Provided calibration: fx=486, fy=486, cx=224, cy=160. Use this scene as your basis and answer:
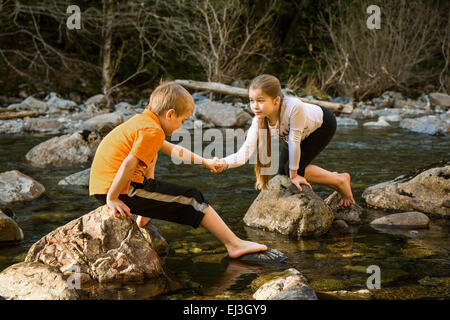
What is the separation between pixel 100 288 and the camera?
9.44 feet

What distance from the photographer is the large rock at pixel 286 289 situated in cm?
257

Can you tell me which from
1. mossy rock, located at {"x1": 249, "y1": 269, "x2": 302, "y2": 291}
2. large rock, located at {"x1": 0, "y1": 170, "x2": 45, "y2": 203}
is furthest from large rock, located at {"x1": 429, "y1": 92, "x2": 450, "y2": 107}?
mossy rock, located at {"x1": 249, "y1": 269, "x2": 302, "y2": 291}

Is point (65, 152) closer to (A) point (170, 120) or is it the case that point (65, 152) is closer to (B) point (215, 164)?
(B) point (215, 164)

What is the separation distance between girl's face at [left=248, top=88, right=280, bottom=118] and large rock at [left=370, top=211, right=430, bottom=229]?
1362mm

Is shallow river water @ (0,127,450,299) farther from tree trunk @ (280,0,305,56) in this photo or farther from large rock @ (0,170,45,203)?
tree trunk @ (280,0,305,56)

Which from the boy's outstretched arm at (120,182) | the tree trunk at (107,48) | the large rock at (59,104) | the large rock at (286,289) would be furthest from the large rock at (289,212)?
the tree trunk at (107,48)

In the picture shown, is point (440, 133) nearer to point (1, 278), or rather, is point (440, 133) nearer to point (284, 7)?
point (1, 278)

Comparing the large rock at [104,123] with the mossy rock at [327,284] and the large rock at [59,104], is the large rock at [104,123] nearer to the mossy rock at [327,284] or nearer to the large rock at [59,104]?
the large rock at [59,104]

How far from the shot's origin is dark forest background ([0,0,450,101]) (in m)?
13.9

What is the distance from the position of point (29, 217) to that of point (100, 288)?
180cm

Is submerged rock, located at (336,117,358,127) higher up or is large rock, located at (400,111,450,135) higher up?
large rock, located at (400,111,450,135)

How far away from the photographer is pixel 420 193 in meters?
4.59

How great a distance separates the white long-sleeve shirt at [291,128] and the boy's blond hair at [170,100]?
96 cm
